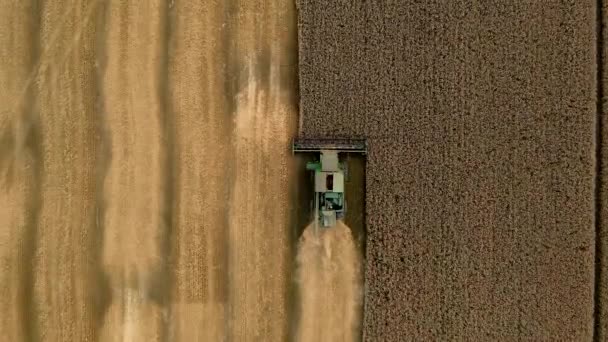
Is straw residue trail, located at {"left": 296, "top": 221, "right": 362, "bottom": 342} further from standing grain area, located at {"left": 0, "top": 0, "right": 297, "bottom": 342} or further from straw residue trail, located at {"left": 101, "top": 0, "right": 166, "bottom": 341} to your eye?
straw residue trail, located at {"left": 101, "top": 0, "right": 166, "bottom": 341}

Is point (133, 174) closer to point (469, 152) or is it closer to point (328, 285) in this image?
point (328, 285)

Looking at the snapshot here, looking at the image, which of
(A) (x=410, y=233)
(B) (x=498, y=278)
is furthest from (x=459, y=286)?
(A) (x=410, y=233)

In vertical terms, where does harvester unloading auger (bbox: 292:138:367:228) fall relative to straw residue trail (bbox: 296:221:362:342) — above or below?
above

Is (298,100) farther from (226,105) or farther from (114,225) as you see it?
(114,225)

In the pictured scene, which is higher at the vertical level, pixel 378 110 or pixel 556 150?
pixel 378 110

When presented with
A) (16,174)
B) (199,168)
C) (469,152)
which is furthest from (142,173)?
(469,152)

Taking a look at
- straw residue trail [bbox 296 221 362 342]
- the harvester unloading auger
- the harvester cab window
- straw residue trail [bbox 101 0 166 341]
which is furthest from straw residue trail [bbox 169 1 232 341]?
the harvester cab window
